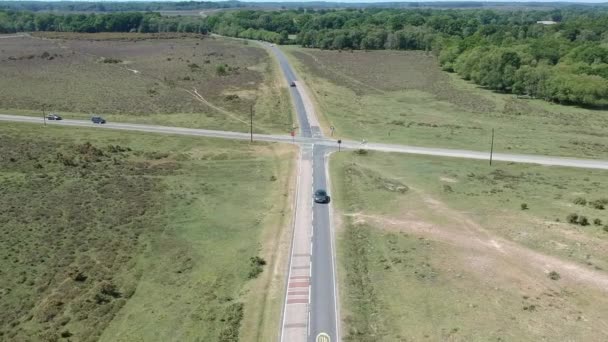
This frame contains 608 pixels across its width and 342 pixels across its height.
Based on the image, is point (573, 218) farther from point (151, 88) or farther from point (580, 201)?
point (151, 88)

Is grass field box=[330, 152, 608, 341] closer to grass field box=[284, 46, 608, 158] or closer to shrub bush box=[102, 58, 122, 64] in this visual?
grass field box=[284, 46, 608, 158]

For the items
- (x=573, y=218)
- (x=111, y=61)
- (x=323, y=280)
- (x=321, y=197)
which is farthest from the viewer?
(x=111, y=61)

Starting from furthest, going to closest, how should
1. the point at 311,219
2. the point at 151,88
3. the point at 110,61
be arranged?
the point at 110,61 → the point at 151,88 → the point at 311,219

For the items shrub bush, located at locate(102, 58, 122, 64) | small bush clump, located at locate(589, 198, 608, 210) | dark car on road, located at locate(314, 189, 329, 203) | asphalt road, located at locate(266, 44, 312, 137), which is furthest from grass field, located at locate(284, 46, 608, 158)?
shrub bush, located at locate(102, 58, 122, 64)

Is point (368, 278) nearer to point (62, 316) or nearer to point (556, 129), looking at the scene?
point (62, 316)

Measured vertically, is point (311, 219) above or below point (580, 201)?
below

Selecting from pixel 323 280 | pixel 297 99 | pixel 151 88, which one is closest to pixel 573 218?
pixel 323 280
